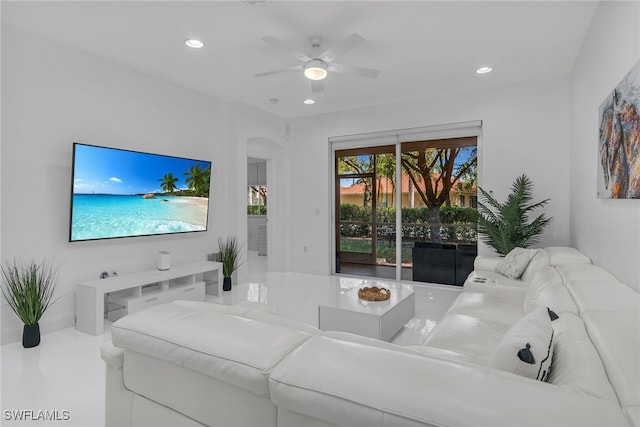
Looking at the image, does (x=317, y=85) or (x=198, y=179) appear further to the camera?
(x=198, y=179)

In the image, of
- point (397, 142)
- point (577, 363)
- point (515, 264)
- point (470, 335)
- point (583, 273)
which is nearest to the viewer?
point (577, 363)

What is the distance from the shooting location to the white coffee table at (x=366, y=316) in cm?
279

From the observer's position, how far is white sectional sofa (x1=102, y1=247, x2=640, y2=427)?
76cm

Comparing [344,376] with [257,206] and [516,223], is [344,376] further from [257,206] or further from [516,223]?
[257,206]

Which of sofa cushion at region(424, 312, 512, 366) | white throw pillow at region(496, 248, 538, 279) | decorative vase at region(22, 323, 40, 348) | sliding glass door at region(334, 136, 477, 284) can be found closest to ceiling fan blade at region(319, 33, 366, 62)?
sofa cushion at region(424, 312, 512, 366)

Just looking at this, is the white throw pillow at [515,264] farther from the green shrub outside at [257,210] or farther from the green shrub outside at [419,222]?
the green shrub outside at [257,210]

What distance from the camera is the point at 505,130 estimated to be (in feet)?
15.7

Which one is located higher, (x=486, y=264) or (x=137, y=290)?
(x=486, y=264)

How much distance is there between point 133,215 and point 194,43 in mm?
1987

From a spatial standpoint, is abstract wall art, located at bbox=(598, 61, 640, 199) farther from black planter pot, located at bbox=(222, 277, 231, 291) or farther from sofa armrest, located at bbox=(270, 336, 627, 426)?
black planter pot, located at bbox=(222, 277, 231, 291)

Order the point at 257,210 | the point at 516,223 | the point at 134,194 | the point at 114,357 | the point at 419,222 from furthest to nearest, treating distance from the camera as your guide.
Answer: the point at 257,210 < the point at 419,222 < the point at 516,223 < the point at 134,194 < the point at 114,357
